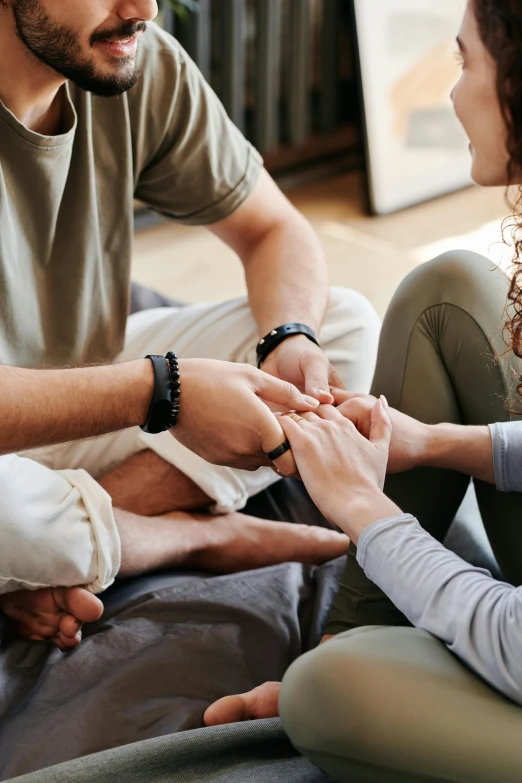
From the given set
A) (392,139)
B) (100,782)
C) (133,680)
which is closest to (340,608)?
(133,680)

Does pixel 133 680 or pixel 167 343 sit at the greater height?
pixel 167 343

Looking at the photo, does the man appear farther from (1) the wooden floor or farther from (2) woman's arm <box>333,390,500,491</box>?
(1) the wooden floor

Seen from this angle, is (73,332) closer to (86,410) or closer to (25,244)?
(25,244)

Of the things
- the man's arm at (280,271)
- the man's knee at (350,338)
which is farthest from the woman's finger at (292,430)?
the man's knee at (350,338)

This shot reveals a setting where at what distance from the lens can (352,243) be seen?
3277 mm

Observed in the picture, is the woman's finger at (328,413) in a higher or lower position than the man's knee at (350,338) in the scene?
higher

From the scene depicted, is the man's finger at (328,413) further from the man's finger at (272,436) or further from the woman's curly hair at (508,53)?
the woman's curly hair at (508,53)

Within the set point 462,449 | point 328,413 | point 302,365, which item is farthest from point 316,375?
point 462,449

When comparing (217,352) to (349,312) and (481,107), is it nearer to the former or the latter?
(349,312)

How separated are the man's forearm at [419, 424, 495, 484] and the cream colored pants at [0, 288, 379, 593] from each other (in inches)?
16.6

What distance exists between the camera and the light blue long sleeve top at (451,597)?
91 centimetres

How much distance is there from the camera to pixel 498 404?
4.02ft

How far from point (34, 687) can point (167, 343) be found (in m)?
0.65

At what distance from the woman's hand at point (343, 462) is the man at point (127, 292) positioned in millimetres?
47
